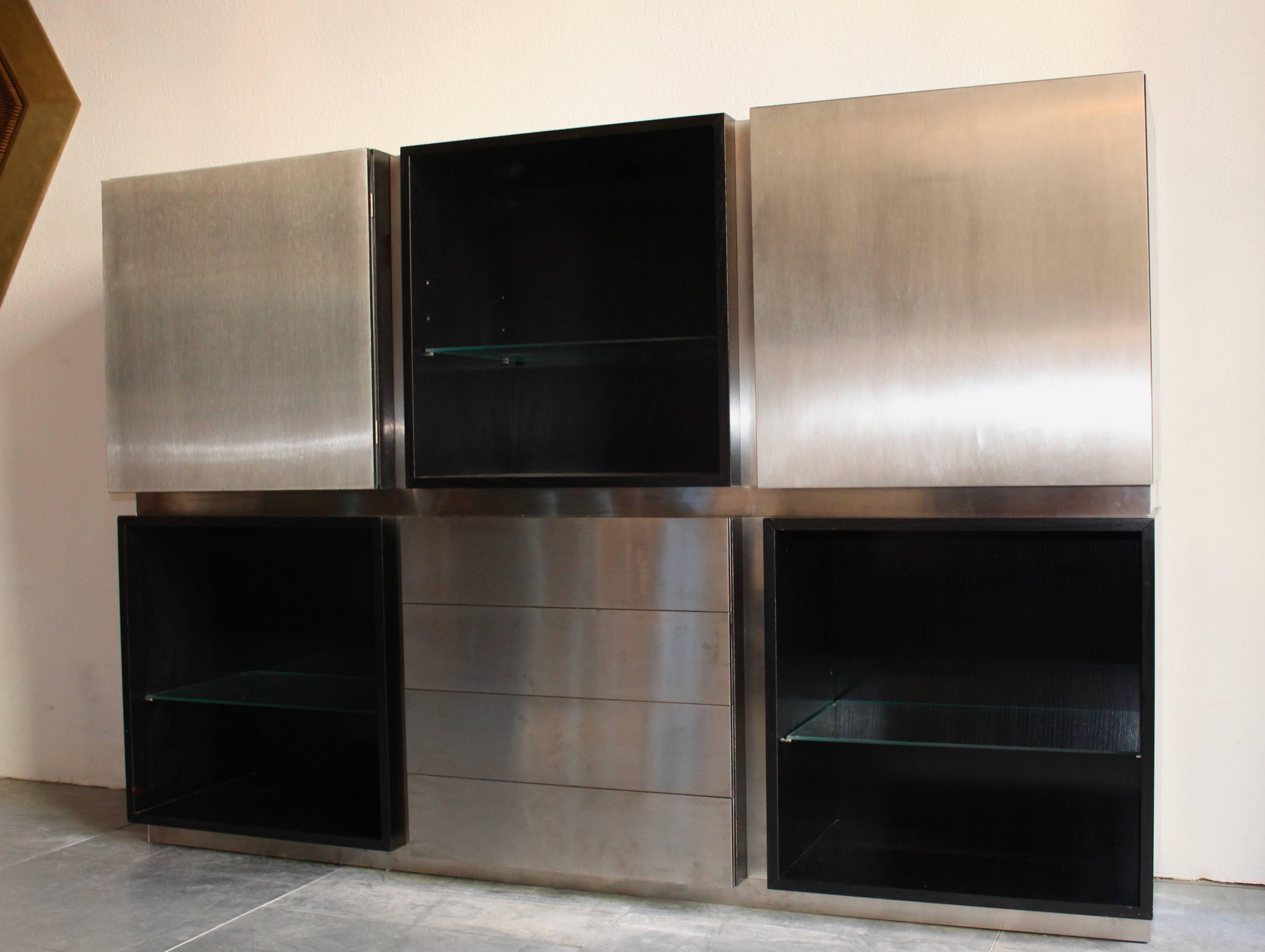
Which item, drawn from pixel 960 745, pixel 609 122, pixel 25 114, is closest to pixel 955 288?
pixel 960 745

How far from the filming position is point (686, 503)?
8.29 feet

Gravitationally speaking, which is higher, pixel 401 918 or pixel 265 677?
pixel 265 677

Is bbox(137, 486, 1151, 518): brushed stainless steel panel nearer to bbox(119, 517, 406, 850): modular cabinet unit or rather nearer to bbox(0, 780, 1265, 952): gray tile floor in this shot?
bbox(119, 517, 406, 850): modular cabinet unit

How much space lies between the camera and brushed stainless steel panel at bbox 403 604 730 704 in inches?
92.5

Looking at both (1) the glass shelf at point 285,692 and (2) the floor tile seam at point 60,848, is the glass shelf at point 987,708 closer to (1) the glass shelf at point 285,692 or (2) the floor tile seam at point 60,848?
(1) the glass shelf at point 285,692

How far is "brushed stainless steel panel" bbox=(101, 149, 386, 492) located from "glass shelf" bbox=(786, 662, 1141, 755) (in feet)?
4.05

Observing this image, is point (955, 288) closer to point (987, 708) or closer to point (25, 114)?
point (987, 708)

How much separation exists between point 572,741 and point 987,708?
94 cm

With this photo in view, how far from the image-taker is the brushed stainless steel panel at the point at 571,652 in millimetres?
2350

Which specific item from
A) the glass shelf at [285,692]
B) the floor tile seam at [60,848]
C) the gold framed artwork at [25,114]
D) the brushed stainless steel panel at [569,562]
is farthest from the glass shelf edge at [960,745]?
the gold framed artwork at [25,114]

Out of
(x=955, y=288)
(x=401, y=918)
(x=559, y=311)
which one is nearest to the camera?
(x=955, y=288)

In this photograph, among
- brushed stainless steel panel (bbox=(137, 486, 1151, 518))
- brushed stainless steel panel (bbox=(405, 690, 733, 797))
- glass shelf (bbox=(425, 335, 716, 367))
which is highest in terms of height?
glass shelf (bbox=(425, 335, 716, 367))

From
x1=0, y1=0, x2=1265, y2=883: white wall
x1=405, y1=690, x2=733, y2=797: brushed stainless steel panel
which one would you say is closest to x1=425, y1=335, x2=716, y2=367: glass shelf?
x1=0, y1=0, x2=1265, y2=883: white wall

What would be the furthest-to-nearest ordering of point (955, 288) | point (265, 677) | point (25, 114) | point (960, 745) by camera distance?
point (265, 677)
point (960, 745)
point (955, 288)
point (25, 114)
